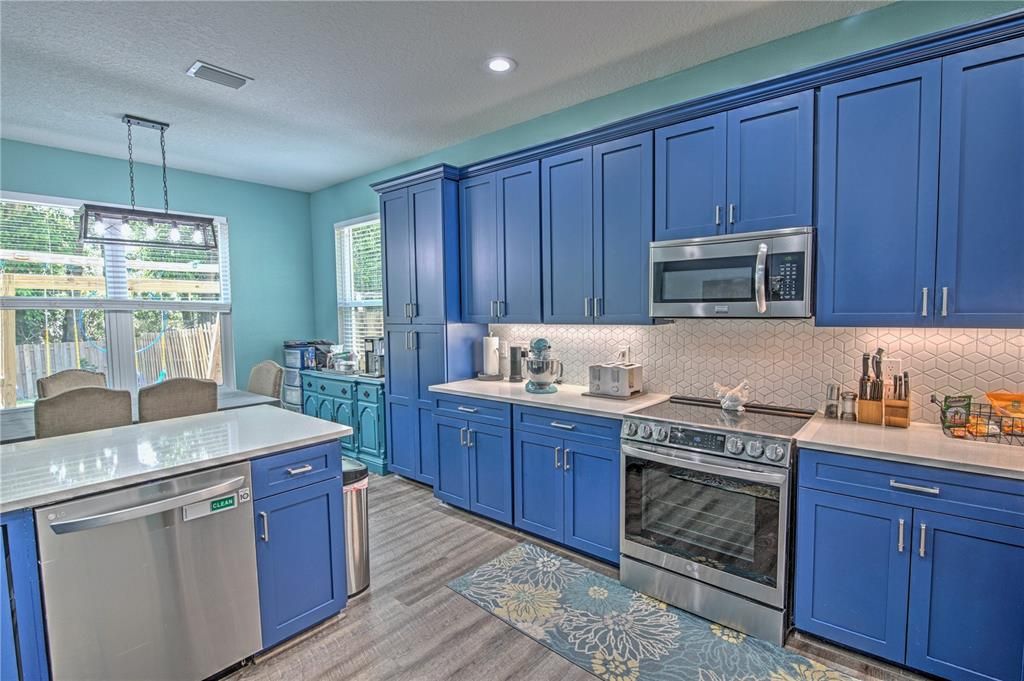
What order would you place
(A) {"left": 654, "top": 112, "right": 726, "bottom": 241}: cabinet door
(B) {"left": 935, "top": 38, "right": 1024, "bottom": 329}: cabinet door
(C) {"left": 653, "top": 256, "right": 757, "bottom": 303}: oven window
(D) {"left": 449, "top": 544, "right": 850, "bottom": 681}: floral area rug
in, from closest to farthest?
(B) {"left": 935, "top": 38, "right": 1024, "bottom": 329}: cabinet door < (D) {"left": 449, "top": 544, "right": 850, "bottom": 681}: floral area rug < (C) {"left": 653, "top": 256, "right": 757, "bottom": 303}: oven window < (A) {"left": 654, "top": 112, "right": 726, "bottom": 241}: cabinet door

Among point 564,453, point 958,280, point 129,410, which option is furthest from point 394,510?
point 958,280

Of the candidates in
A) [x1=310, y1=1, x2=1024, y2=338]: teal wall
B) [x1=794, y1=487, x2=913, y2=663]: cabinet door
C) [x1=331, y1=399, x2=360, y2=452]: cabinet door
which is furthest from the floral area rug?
[x1=310, y1=1, x2=1024, y2=338]: teal wall

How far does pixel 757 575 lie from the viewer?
222 centimetres

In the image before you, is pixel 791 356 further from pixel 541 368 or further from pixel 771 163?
pixel 541 368

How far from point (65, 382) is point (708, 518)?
4.79 m

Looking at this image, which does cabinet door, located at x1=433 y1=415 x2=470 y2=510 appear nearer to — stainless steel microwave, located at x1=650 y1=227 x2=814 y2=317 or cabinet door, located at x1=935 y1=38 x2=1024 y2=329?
stainless steel microwave, located at x1=650 y1=227 x2=814 y2=317

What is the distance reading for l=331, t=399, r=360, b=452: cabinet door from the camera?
15.8 feet

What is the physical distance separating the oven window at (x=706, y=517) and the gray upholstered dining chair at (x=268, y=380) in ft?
10.9

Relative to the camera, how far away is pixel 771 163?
2.46m

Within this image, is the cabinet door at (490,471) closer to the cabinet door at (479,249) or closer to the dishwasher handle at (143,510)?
the cabinet door at (479,249)

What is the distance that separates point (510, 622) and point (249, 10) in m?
3.28

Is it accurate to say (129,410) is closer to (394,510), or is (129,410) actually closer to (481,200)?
(394,510)

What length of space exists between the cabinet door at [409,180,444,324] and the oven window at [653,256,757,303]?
1.80 metres

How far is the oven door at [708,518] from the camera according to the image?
218 centimetres
